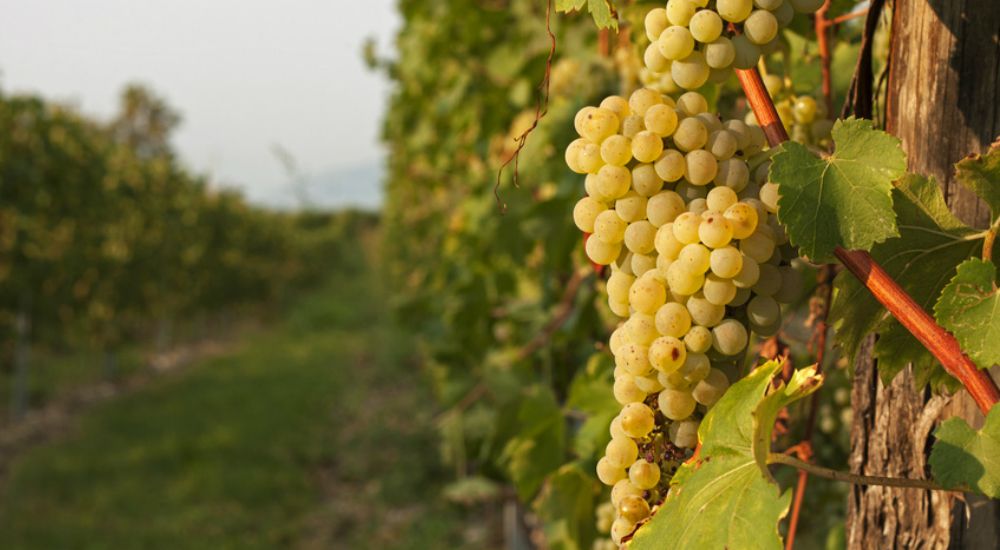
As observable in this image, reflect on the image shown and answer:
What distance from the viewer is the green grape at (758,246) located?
76 centimetres

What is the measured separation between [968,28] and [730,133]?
1.00ft

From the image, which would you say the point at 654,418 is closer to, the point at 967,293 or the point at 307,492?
the point at 967,293

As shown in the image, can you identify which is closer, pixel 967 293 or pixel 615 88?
pixel 967 293

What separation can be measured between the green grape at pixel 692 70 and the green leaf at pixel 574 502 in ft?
3.06

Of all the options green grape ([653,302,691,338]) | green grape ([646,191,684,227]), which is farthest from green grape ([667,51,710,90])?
green grape ([653,302,691,338])

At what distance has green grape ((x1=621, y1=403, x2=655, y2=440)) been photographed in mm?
836

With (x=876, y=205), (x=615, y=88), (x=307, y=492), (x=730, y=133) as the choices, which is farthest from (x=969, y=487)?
(x=307, y=492)

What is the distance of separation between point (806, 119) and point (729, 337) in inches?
21.9

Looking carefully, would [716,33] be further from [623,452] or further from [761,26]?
[623,452]

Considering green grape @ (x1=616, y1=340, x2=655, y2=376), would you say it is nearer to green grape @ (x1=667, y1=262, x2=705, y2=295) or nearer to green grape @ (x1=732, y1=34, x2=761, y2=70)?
green grape @ (x1=667, y1=262, x2=705, y2=295)

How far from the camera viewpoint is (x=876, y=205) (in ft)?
2.33

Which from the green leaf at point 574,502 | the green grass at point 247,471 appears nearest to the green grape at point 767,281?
the green leaf at point 574,502

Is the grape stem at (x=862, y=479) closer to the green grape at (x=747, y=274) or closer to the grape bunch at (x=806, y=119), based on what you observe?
the green grape at (x=747, y=274)

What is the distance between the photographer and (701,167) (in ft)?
2.56
